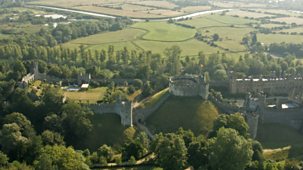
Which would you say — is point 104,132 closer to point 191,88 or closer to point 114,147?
point 114,147

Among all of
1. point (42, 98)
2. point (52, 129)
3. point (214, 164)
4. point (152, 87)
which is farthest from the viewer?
point (152, 87)

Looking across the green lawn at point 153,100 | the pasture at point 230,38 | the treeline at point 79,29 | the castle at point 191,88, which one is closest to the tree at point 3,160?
the green lawn at point 153,100

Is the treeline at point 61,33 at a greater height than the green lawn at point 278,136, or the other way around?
the treeline at point 61,33

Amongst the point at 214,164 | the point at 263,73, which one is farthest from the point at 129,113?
the point at 263,73

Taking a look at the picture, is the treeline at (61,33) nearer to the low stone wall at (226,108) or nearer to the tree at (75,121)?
the tree at (75,121)

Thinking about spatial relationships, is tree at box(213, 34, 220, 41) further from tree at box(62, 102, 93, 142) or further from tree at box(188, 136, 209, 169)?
tree at box(188, 136, 209, 169)

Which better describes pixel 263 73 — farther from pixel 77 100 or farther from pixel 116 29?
pixel 116 29
